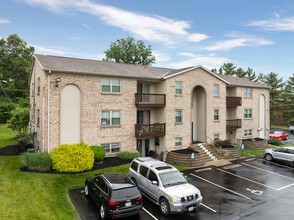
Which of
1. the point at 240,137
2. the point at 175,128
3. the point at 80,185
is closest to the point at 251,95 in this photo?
the point at 240,137

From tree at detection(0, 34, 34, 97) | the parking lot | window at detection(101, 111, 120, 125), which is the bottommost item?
the parking lot

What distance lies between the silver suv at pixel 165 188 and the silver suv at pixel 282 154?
47.2ft

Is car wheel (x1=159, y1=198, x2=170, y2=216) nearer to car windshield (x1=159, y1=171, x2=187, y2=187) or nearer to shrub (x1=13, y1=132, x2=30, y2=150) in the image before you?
car windshield (x1=159, y1=171, x2=187, y2=187)

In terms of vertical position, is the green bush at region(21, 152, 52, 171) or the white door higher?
the white door

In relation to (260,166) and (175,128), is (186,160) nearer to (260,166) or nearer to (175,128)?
(175,128)

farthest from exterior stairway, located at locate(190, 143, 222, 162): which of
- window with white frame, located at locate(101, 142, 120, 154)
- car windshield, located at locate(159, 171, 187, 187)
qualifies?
car windshield, located at locate(159, 171, 187, 187)

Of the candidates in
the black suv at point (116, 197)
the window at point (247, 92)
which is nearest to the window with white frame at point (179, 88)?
the window at point (247, 92)

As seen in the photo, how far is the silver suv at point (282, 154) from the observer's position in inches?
776

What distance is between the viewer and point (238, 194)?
1295cm

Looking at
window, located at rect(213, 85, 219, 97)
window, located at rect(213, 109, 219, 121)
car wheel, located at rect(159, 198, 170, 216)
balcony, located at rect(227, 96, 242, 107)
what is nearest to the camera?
car wheel, located at rect(159, 198, 170, 216)

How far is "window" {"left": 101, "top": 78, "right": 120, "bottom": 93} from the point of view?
18625mm

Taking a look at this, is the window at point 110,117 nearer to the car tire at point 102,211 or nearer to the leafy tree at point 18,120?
the car tire at point 102,211

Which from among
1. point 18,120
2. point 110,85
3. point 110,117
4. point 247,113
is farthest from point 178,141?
point 18,120

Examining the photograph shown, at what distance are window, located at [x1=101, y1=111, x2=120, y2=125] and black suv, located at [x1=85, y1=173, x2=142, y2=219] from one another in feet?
28.3
